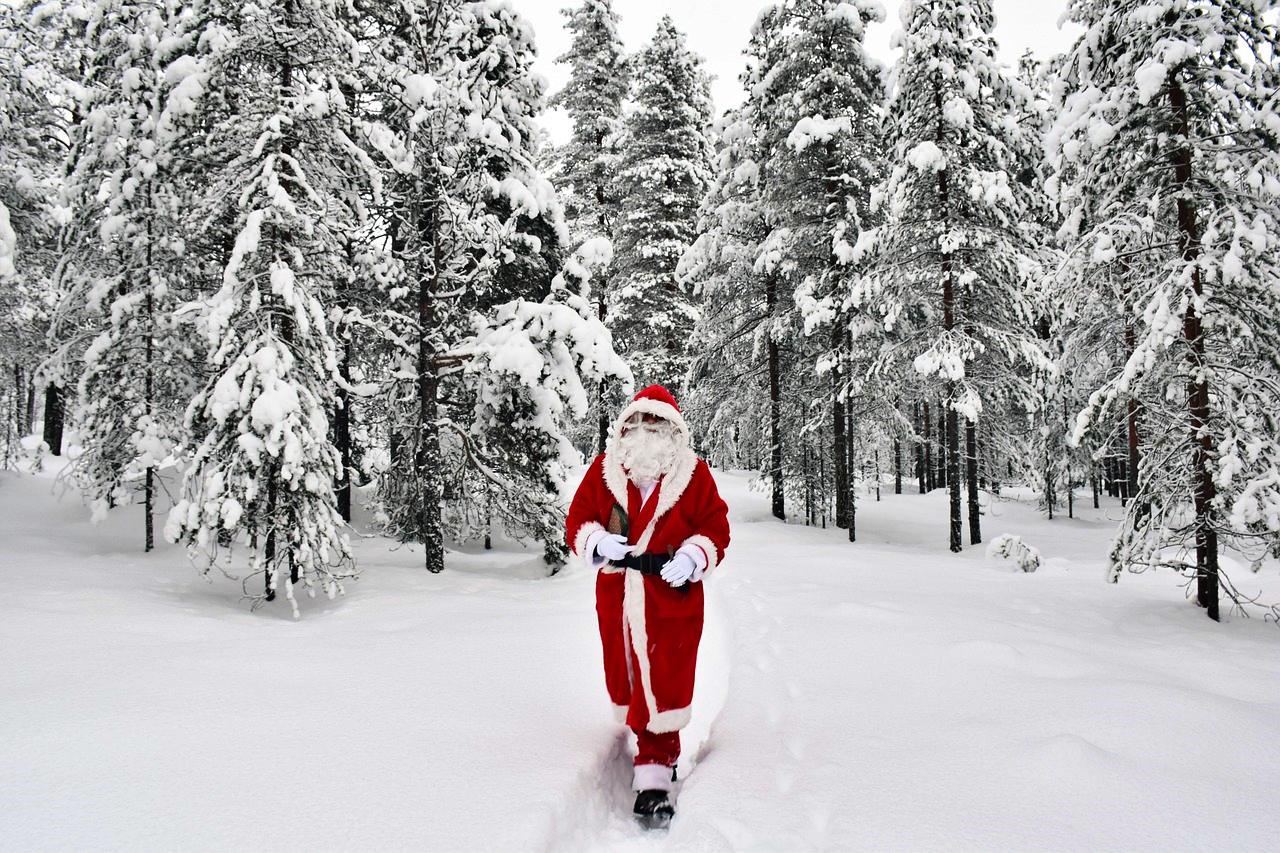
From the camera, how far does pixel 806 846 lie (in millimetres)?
3051

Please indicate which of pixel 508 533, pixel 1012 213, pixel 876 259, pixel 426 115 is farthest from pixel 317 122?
pixel 1012 213

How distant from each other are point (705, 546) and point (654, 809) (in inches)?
59.0

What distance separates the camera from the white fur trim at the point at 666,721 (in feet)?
12.6

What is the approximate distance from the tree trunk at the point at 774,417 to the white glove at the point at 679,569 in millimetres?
16383

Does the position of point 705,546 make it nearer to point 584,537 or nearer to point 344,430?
point 584,537

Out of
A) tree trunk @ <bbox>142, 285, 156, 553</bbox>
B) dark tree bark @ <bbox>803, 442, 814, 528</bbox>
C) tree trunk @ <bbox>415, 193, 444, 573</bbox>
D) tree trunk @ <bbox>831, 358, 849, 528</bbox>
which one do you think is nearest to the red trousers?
tree trunk @ <bbox>415, 193, 444, 573</bbox>

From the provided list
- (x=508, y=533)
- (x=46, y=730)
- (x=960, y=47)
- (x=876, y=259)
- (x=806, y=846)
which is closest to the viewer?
(x=806, y=846)

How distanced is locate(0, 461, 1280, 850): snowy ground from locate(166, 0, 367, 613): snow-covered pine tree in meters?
1.24

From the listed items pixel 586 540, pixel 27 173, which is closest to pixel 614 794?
pixel 586 540

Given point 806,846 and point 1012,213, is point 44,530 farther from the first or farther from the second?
point 1012,213

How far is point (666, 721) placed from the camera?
12.6 ft

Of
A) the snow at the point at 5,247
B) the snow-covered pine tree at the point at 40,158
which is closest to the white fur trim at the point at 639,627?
the snow at the point at 5,247

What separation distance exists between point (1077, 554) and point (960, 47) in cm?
1284

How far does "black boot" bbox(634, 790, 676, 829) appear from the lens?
361 centimetres
